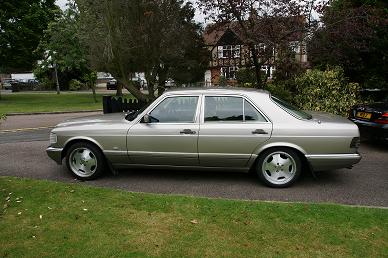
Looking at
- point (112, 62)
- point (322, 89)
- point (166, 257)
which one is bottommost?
point (166, 257)

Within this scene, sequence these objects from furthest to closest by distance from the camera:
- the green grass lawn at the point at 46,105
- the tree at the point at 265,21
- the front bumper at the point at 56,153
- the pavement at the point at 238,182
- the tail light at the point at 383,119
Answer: the green grass lawn at the point at 46,105 → the tree at the point at 265,21 → the tail light at the point at 383,119 → the front bumper at the point at 56,153 → the pavement at the point at 238,182

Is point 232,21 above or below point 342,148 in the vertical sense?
above

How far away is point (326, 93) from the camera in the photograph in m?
11.5

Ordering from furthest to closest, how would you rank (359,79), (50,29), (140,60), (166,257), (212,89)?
(50,29), (140,60), (359,79), (212,89), (166,257)

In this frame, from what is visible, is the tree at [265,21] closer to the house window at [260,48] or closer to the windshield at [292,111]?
the house window at [260,48]

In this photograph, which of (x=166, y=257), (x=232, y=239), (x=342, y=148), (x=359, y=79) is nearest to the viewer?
(x=166, y=257)

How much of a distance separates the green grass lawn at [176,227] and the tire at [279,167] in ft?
2.85

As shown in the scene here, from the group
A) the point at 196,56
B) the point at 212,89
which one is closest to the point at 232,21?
the point at 212,89

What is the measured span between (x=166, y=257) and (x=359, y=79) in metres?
11.8

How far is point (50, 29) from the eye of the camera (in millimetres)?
28750

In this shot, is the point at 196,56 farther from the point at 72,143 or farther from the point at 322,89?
the point at 72,143

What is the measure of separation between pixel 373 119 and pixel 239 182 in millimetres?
3909

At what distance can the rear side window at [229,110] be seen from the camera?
19.4 ft

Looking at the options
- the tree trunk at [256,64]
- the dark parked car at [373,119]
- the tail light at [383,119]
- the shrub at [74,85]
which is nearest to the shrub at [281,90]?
the tree trunk at [256,64]
